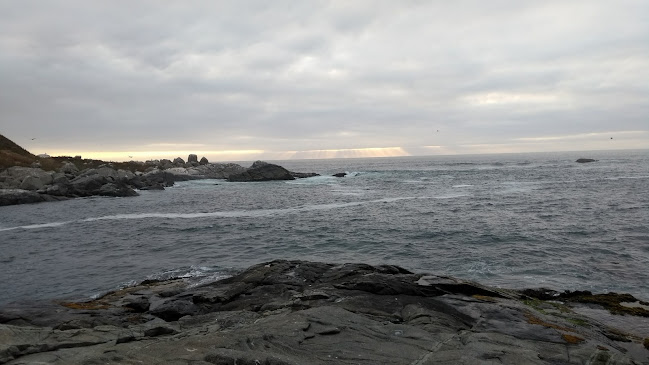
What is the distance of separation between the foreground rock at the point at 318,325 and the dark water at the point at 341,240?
15.8ft

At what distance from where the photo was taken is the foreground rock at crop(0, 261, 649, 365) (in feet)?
30.5

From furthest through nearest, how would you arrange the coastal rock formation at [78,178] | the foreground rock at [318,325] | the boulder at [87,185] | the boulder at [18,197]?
1. the boulder at [87,185]
2. the coastal rock formation at [78,178]
3. the boulder at [18,197]
4. the foreground rock at [318,325]

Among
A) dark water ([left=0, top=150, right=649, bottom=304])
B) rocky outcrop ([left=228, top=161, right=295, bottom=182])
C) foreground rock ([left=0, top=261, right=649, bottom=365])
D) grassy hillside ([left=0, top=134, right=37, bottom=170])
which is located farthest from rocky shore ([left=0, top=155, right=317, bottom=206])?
foreground rock ([left=0, top=261, right=649, bottom=365])

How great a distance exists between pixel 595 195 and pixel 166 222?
51499 millimetres

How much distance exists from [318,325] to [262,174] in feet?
301

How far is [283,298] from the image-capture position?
1494 cm

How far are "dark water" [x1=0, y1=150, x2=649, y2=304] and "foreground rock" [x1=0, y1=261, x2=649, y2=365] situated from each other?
4.81 m

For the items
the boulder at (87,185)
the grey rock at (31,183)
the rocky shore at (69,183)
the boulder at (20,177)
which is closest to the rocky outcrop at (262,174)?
the rocky shore at (69,183)

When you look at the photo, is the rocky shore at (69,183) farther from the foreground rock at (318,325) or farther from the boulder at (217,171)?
the foreground rock at (318,325)

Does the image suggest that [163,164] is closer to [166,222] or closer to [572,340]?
[166,222]

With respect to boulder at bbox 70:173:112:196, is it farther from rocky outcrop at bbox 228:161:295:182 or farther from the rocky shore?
rocky outcrop at bbox 228:161:295:182

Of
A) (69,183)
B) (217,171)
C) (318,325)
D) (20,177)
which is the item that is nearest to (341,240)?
(318,325)

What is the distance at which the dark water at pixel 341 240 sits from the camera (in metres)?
21.1

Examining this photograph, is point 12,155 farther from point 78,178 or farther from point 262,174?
point 262,174
